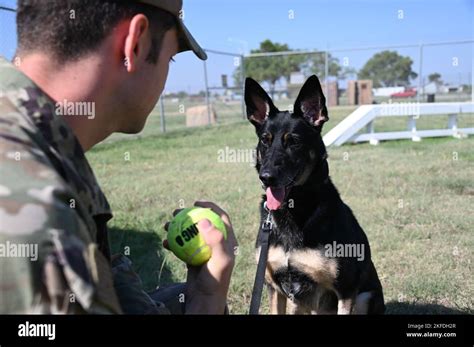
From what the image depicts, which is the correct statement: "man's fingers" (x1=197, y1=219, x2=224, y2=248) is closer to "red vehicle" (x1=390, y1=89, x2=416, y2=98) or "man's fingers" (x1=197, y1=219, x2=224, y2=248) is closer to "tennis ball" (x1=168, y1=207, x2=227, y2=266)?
"tennis ball" (x1=168, y1=207, x2=227, y2=266)

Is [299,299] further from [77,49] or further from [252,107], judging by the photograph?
[77,49]

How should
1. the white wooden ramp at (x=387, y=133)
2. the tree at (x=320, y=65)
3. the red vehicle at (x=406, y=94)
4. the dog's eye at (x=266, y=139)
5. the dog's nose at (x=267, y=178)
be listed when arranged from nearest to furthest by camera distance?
the dog's nose at (x=267, y=178)
the dog's eye at (x=266, y=139)
the white wooden ramp at (x=387, y=133)
the tree at (x=320, y=65)
the red vehicle at (x=406, y=94)

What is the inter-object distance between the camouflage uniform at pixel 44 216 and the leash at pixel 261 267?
1428mm

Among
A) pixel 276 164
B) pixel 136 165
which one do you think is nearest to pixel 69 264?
pixel 276 164

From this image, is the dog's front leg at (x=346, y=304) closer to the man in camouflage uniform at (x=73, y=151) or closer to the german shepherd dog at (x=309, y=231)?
the german shepherd dog at (x=309, y=231)

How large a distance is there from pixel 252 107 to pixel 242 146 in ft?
26.6

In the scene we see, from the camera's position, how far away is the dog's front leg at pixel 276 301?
3604mm

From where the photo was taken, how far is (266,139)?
12.2ft

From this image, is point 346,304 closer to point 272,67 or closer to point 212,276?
A: point 212,276

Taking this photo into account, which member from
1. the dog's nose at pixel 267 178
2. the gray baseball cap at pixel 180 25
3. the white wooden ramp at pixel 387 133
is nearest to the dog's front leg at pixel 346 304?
the dog's nose at pixel 267 178

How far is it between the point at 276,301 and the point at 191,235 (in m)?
2.26

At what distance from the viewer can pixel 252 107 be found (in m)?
3.81

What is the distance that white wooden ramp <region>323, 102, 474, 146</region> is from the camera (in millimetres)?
12185

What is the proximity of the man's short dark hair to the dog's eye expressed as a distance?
8.26 ft
